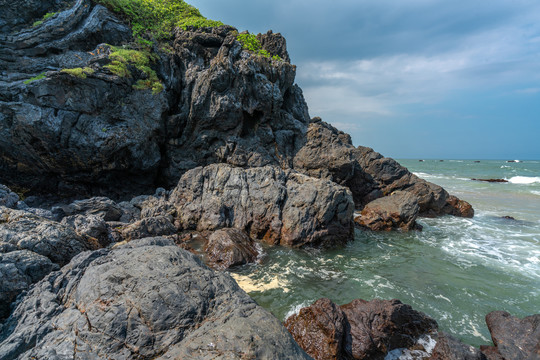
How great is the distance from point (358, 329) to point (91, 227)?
11.6 metres

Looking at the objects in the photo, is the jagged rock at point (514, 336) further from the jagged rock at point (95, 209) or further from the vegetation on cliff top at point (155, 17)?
the vegetation on cliff top at point (155, 17)

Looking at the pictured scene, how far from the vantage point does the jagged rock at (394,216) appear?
16.0 metres

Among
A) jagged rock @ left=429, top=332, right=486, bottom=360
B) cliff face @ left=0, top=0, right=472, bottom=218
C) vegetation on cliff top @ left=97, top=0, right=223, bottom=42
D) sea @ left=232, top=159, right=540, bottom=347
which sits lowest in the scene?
sea @ left=232, top=159, right=540, bottom=347

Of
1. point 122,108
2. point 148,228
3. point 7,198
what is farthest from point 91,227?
point 122,108

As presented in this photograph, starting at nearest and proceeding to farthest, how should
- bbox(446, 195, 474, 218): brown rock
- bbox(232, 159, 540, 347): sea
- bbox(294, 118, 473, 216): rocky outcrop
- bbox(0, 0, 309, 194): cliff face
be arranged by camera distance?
bbox(232, 159, 540, 347): sea
bbox(0, 0, 309, 194): cliff face
bbox(446, 195, 474, 218): brown rock
bbox(294, 118, 473, 216): rocky outcrop

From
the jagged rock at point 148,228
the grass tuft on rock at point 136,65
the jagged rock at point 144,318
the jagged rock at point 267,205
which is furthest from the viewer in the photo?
the grass tuft on rock at point 136,65

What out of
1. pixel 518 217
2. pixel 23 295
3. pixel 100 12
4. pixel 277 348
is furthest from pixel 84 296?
pixel 518 217

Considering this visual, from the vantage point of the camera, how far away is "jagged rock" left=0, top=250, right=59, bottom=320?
14.8 ft

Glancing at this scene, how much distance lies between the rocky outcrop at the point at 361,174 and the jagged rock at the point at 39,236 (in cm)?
1613

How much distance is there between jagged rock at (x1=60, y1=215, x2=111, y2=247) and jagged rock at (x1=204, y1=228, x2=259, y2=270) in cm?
463

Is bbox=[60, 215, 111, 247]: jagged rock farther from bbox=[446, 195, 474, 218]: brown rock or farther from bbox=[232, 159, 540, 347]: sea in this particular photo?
bbox=[446, 195, 474, 218]: brown rock

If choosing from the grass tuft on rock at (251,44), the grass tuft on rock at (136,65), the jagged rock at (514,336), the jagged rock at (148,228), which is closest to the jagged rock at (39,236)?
the jagged rock at (148,228)

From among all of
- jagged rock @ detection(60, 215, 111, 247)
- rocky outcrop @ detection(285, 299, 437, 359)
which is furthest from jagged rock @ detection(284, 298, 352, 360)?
jagged rock @ detection(60, 215, 111, 247)

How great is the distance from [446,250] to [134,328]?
15007 millimetres
